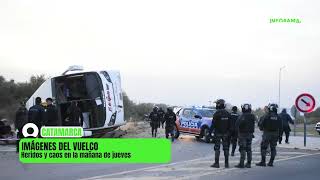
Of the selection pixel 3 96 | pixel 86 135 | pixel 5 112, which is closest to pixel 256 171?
pixel 86 135

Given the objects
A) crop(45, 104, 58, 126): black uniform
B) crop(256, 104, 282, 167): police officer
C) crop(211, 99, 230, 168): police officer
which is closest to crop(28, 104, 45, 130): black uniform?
crop(45, 104, 58, 126): black uniform

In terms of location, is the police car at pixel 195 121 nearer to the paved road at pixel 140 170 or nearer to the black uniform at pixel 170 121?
the black uniform at pixel 170 121

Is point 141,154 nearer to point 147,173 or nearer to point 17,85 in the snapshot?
point 147,173

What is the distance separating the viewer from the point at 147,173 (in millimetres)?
12609

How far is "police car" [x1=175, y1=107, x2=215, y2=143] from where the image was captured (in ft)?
79.8

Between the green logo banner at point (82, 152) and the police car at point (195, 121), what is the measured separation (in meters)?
7.79

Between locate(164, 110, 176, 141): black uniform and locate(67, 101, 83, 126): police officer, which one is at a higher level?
locate(67, 101, 83, 126): police officer

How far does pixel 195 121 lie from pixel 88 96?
6.14m

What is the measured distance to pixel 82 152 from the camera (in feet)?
46.3

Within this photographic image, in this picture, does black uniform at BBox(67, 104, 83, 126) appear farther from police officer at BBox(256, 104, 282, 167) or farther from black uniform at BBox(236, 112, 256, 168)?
police officer at BBox(256, 104, 282, 167)

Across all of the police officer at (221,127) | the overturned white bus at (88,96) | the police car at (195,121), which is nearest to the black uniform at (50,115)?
the overturned white bus at (88,96)

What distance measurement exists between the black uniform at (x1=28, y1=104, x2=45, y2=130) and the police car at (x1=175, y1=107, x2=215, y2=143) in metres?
9.21

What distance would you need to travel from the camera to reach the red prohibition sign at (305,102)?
70.2 feet

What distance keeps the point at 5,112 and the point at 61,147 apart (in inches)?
1203
